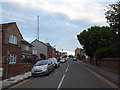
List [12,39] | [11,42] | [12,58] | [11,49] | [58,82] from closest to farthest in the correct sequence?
[58,82] < [11,49] < [11,42] < [12,58] < [12,39]

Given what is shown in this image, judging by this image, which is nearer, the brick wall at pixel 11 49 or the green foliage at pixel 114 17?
the green foliage at pixel 114 17

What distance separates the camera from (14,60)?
3597cm

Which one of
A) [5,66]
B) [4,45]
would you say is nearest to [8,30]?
[4,45]

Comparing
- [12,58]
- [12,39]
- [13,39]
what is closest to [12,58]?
[12,58]

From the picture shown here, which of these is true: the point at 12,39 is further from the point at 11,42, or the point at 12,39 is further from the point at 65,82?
the point at 65,82

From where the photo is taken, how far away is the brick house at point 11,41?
31.7m

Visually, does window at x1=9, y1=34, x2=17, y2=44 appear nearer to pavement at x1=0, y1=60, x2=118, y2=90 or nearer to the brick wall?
the brick wall

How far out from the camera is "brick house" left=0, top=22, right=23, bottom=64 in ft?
104

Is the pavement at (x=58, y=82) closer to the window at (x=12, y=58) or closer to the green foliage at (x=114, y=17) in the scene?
the green foliage at (x=114, y=17)

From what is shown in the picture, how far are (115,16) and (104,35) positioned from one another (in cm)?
2193

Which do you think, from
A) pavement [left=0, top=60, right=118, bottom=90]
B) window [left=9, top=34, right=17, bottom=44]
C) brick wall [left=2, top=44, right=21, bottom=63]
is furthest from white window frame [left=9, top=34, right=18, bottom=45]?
pavement [left=0, top=60, right=118, bottom=90]

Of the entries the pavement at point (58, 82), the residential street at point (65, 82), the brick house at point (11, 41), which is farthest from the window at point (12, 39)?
the pavement at point (58, 82)

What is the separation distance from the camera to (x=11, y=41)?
34500 mm

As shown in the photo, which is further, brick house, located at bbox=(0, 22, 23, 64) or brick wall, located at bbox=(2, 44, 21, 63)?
brick house, located at bbox=(0, 22, 23, 64)
